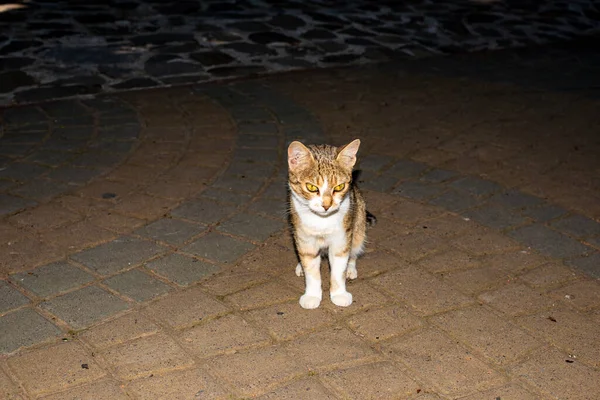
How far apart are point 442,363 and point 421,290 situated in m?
0.83

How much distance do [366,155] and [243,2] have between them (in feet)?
26.6

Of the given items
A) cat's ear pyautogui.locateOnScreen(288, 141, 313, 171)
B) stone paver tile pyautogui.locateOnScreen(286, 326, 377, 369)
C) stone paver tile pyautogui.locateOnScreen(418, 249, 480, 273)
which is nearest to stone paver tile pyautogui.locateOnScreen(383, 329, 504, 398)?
stone paver tile pyautogui.locateOnScreen(286, 326, 377, 369)

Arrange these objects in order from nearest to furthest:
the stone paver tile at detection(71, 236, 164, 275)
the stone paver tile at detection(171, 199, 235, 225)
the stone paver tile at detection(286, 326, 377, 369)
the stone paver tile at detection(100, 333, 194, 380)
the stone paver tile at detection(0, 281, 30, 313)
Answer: the stone paver tile at detection(100, 333, 194, 380)
the stone paver tile at detection(286, 326, 377, 369)
the stone paver tile at detection(0, 281, 30, 313)
the stone paver tile at detection(71, 236, 164, 275)
the stone paver tile at detection(171, 199, 235, 225)

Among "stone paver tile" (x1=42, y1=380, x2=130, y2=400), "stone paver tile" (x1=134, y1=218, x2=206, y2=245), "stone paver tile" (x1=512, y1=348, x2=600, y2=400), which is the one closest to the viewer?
"stone paver tile" (x1=42, y1=380, x2=130, y2=400)

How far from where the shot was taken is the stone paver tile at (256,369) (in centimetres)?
385

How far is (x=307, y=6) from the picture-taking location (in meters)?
14.1

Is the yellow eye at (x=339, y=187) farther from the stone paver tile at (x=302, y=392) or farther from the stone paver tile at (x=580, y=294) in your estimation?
the stone paver tile at (x=580, y=294)

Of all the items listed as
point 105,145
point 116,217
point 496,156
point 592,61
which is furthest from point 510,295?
point 592,61

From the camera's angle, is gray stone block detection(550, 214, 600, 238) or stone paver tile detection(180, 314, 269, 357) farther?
gray stone block detection(550, 214, 600, 238)

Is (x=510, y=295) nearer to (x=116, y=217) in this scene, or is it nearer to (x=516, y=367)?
(x=516, y=367)

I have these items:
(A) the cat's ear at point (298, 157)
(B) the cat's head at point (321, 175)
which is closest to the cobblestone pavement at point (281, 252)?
(B) the cat's head at point (321, 175)

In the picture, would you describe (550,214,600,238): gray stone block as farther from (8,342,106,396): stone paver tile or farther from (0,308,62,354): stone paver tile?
(0,308,62,354): stone paver tile

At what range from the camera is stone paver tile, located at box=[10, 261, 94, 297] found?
4.76 meters

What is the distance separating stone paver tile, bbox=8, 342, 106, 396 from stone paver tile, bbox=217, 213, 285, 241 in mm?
1819
